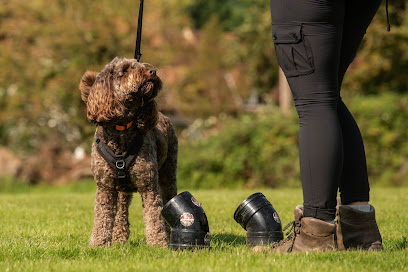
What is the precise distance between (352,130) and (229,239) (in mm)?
1535

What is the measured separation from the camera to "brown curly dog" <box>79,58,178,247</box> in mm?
4387

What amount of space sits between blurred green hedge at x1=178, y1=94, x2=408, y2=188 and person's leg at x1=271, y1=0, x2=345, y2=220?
10229 mm

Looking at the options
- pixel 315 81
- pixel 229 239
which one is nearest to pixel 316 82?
pixel 315 81

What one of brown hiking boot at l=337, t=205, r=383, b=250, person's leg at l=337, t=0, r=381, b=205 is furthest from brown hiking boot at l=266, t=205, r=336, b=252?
person's leg at l=337, t=0, r=381, b=205

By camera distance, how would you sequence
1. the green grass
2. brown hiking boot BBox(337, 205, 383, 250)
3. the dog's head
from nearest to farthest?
1. the green grass
2. brown hiking boot BBox(337, 205, 383, 250)
3. the dog's head

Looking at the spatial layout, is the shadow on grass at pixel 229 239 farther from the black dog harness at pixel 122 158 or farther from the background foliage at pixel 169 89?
the background foliage at pixel 169 89

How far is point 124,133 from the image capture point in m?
4.56

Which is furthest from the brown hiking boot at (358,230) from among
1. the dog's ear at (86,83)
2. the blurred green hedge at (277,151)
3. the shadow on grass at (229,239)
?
the blurred green hedge at (277,151)

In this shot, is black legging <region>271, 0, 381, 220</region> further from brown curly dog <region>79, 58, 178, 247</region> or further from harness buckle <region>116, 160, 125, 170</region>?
harness buckle <region>116, 160, 125, 170</region>

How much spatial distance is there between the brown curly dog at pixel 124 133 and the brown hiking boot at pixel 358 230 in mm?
1429

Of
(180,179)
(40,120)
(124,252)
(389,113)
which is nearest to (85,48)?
(40,120)

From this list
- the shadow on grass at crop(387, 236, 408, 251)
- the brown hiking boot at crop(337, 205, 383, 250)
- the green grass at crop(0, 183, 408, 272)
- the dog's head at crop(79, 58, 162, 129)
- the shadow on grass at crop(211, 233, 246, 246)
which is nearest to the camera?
the green grass at crop(0, 183, 408, 272)

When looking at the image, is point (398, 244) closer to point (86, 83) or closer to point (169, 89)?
point (86, 83)

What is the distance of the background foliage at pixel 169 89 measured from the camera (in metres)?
14.3
